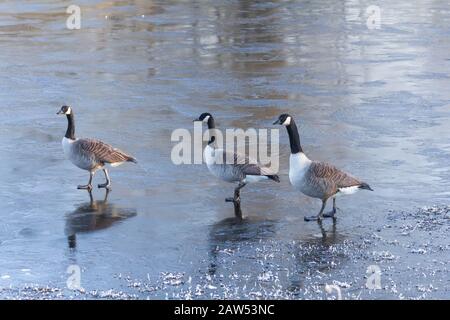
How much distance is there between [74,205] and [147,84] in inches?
325

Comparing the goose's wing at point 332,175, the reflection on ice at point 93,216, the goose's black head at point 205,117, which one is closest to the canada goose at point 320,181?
the goose's wing at point 332,175

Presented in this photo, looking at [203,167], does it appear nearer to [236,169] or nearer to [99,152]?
[99,152]

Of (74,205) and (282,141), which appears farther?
(282,141)

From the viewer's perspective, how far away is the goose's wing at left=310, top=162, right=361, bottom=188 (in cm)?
1223

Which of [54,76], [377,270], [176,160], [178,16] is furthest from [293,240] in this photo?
[178,16]

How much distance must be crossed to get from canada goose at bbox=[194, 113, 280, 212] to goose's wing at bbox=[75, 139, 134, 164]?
137 cm

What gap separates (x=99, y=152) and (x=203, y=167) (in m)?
1.84

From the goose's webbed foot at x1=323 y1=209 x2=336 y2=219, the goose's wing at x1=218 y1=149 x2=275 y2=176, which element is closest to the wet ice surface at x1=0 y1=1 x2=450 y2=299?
the goose's webbed foot at x1=323 y1=209 x2=336 y2=219

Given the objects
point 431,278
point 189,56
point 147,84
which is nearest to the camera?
point 431,278

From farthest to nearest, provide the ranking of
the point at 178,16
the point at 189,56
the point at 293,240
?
the point at 178,16
the point at 189,56
the point at 293,240

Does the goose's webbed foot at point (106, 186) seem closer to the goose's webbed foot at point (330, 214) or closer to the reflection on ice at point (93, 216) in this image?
the reflection on ice at point (93, 216)

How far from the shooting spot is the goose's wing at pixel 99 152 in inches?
539
